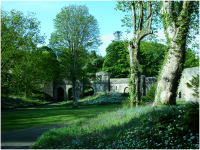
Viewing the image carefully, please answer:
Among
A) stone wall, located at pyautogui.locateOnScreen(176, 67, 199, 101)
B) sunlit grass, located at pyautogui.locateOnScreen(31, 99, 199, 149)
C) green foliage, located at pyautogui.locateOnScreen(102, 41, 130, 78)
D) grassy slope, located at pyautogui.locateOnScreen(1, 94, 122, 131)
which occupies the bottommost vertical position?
grassy slope, located at pyautogui.locateOnScreen(1, 94, 122, 131)

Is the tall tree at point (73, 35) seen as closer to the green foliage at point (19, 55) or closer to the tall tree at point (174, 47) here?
the green foliage at point (19, 55)

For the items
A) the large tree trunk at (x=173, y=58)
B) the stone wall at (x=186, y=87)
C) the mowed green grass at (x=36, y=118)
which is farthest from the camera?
the stone wall at (x=186, y=87)

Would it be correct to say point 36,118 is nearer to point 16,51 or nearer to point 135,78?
point 16,51

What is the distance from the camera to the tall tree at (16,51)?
12.9 metres

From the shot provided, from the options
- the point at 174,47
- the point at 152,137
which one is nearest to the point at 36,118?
the point at 174,47

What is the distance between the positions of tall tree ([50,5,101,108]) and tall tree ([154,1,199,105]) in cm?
1447

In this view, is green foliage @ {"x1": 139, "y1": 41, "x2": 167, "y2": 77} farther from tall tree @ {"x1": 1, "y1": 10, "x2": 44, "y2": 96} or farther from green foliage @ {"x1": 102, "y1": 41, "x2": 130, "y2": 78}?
tall tree @ {"x1": 1, "y1": 10, "x2": 44, "y2": 96}

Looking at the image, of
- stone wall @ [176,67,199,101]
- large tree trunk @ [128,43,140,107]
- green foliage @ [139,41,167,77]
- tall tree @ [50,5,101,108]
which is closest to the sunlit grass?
large tree trunk @ [128,43,140,107]

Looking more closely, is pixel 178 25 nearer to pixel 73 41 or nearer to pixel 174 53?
pixel 174 53

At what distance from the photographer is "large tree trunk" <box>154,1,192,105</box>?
9039 millimetres

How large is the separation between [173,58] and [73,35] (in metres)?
15.8

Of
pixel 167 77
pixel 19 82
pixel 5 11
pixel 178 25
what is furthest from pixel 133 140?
pixel 5 11

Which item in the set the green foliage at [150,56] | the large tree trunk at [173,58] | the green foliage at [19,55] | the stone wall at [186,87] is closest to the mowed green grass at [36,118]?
the green foliage at [19,55]

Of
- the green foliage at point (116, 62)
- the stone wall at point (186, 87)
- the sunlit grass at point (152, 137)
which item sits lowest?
the sunlit grass at point (152, 137)
